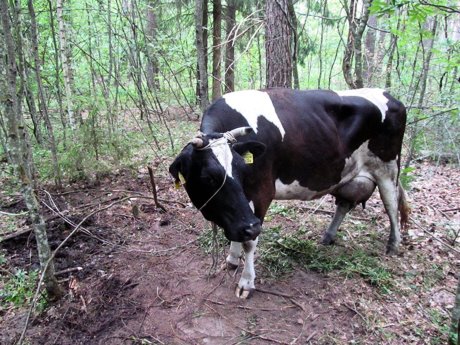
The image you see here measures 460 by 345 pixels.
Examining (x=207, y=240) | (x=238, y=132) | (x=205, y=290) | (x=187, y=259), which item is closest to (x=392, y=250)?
(x=207, y=240)

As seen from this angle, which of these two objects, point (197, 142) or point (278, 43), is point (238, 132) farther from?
point (278, 43)

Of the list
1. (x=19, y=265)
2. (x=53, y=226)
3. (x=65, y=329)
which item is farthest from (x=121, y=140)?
(x=65, y=329)

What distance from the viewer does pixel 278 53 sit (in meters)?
5.85

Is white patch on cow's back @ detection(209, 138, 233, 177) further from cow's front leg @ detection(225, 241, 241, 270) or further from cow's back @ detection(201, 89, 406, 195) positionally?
cow's front leg @ detection(225, 241, 241, 270)

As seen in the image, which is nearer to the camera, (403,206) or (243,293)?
(243,293)

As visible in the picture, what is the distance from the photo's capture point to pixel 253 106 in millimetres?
3711

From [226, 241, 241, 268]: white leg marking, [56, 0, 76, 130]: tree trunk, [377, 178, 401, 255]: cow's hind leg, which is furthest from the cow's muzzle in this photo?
[56, 0, 76, 130]: tree trunk

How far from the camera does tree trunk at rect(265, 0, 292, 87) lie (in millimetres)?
5703

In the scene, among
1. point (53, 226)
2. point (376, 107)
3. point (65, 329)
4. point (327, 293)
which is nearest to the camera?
point (65, 329)

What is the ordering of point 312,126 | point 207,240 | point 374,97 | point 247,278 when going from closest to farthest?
point 247,278 < point 312,126 < point 374,97 < point 207,240

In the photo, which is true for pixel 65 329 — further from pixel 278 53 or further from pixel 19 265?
pixel 278 53

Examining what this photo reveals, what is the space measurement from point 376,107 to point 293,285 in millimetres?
2242

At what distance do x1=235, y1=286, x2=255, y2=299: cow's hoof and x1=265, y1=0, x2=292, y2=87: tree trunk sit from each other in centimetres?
348

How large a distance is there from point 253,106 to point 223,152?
846 millimetres
